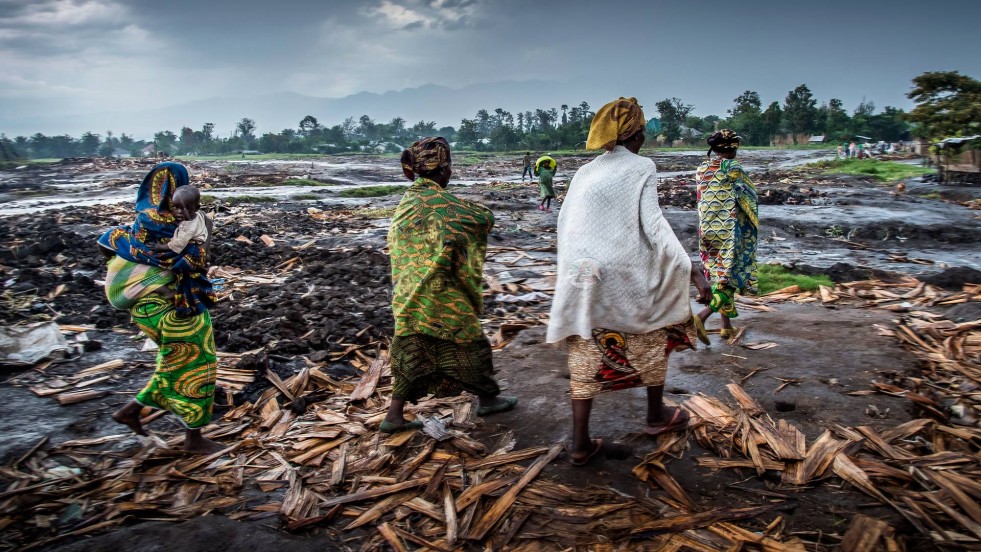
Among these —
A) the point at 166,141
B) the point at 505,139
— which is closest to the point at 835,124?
the point at 505,139

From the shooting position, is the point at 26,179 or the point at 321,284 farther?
the point at 26,179

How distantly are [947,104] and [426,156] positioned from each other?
31.1 m

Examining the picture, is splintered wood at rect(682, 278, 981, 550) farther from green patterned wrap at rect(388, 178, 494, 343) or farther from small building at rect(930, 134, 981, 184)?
small building at rect(930, 134, 981, 184)

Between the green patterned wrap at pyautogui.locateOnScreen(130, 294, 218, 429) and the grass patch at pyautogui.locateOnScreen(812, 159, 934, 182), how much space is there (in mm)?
28643

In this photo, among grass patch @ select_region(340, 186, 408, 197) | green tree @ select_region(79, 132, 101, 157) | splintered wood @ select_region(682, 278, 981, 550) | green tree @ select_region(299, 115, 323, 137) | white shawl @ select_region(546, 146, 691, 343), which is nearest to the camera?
splintered wood @ select_region(682, 278, 981, 550)

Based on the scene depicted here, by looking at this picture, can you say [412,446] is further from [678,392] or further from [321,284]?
[321,284]

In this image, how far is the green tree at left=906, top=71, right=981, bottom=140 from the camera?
24.3 metres

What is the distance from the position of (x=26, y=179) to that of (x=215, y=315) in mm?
34132

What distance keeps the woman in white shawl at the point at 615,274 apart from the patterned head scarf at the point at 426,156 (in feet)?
3.06

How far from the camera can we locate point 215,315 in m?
6.95

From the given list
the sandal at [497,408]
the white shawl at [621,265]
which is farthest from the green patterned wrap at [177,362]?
the white shawl at [621,265]

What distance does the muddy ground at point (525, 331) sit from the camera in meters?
3.10

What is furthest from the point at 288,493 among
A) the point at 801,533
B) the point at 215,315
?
the point at 215,315

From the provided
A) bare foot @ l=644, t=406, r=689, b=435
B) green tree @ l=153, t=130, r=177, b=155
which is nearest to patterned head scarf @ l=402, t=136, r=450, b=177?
bare foot @ l=644, t=406, r=689, b=435
